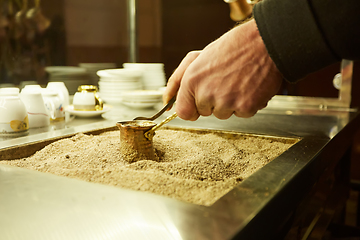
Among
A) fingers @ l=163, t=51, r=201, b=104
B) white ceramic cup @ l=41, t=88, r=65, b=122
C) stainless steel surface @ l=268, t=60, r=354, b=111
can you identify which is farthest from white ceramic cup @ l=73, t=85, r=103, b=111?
stainless steel surface @ l=268, t=60, r=354, b=111

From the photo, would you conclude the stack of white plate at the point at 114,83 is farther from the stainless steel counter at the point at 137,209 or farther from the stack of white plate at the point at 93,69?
the stainless steel counter at the point at 137,209

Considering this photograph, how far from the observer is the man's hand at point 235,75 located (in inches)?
29.1

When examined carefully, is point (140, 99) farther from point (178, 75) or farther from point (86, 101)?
point (178, 75)

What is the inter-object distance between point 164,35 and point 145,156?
2.10 meters

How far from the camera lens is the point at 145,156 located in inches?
39.3

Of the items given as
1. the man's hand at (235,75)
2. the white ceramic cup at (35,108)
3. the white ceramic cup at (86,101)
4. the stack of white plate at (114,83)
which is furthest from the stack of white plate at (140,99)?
the man's hand at (235,75)

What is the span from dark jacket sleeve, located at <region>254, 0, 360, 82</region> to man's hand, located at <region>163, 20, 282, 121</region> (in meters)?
0.05

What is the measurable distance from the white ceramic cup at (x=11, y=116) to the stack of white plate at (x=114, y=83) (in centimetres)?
91

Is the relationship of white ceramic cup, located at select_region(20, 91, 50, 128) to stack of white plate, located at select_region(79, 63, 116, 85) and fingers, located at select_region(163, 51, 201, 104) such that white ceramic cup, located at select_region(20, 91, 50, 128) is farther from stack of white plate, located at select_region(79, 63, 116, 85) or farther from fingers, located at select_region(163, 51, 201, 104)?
stack of white plate, located at select_region(79, 63, 116, 85)

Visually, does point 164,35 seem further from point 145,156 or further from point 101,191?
point 101,191

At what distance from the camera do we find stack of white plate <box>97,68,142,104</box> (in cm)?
216

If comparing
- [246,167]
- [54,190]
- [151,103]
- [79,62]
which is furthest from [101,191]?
[79,62]

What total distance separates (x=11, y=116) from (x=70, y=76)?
0.91m

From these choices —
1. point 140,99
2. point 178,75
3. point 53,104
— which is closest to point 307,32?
point 178,75
